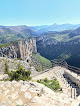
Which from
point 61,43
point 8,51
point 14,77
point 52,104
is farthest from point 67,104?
point 61,43

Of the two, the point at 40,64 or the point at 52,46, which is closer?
the point at 40,64

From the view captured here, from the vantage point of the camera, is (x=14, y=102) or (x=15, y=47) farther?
(x=15, y=47)

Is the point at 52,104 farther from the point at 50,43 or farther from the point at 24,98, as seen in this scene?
the point at 50,43

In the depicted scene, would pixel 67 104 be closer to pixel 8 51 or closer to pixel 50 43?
pixel 8 51

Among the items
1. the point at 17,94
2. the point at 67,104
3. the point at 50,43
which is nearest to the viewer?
the point at 67,104

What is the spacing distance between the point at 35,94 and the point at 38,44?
17053 cm

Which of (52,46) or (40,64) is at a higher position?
(40,64)

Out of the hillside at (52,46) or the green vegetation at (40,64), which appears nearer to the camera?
the green vegetation at (40,64)

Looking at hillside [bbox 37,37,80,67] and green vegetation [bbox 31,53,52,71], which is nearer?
green vegetation [bbox 31,53,52,71]

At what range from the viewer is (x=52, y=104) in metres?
3.31

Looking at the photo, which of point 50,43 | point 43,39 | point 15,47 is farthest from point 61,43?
point 15,47

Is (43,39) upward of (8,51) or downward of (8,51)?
upward

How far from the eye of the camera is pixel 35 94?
12.7ft

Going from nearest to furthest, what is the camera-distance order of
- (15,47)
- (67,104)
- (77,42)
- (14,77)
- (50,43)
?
(67,104), (14,77), (15,47), (77,42), (50,43)
